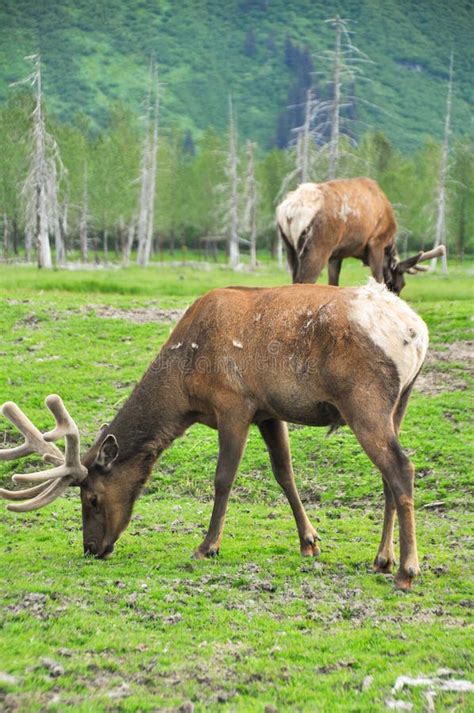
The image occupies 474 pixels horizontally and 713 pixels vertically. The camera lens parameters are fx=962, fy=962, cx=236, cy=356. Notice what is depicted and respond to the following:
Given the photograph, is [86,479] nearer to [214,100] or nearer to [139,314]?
[139,314]

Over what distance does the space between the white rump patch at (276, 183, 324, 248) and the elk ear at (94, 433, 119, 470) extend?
20.6 feet

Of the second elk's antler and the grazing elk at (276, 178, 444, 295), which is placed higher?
the grazing elk at (276, 178, 444, 295)

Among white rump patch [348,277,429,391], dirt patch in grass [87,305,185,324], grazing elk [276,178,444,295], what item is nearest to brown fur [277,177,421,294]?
grazing elk [276,178,444,295]

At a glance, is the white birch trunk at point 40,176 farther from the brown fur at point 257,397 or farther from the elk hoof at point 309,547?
the elk hoof at point 309,547

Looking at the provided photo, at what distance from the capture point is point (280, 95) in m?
159

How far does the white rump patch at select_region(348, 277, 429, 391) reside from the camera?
804cm

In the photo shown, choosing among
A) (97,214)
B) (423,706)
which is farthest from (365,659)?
(97,214)

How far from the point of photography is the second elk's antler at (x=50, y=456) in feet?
28.4

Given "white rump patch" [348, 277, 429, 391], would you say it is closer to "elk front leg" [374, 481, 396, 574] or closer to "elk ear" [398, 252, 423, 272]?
"elk front leg" [374, 481, 396, 574]

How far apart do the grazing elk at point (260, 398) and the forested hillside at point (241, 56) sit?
408 ft

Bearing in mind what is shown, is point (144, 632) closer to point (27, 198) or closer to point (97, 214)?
point (27, 198)

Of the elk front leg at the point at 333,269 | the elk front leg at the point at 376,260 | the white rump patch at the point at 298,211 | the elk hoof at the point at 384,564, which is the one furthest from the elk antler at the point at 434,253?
the elk hoof at the point at 384,564

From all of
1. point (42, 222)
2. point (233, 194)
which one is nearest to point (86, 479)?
point (42, 222)

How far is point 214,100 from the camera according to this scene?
503 ft
